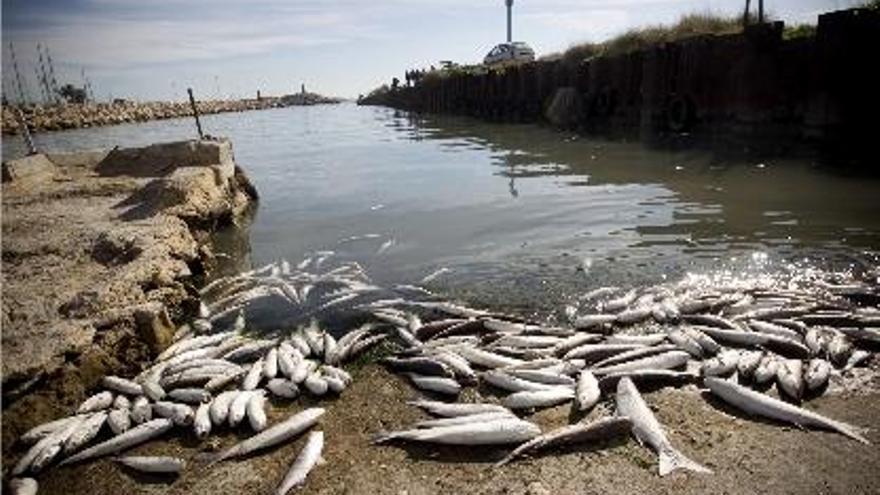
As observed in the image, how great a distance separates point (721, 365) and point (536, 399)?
1.86 meters

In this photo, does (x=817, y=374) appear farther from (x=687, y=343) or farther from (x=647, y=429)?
(x=647, y=429)

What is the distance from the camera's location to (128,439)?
18.3 feet

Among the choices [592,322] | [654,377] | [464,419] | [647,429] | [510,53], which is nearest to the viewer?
[647,429]

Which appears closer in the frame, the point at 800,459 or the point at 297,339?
the point at 800,459

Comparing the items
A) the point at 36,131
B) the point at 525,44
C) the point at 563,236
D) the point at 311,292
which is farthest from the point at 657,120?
the point at 36,131

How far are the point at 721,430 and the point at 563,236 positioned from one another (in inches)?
262

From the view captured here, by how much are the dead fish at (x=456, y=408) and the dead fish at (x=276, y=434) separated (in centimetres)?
96

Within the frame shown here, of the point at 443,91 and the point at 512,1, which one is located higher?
the point at 512,1

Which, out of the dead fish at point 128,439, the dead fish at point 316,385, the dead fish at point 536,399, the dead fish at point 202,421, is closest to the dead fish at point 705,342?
the dead fish at point 536,399

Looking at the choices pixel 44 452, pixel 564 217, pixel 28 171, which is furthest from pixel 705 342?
pixel 28 171

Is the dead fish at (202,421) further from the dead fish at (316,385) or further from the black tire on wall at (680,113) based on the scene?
the black tire on wall at (680,113)

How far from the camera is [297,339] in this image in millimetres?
7371

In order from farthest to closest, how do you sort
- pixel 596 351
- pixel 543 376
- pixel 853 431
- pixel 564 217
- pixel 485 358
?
pixel 564 217 < pixel 485 358 < pixel 596 351 < pixel 543 376 < pixel 853 431

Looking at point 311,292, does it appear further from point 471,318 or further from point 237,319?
point 471,318
